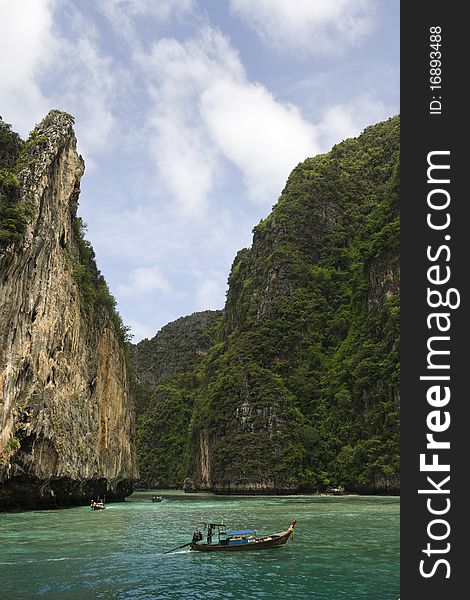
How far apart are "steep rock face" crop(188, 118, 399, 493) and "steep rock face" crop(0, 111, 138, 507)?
34405 mm

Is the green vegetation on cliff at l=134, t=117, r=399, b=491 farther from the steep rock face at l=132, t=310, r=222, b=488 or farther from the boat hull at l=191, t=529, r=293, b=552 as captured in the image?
the boat hull at l=191, t=529, r=293, b=552

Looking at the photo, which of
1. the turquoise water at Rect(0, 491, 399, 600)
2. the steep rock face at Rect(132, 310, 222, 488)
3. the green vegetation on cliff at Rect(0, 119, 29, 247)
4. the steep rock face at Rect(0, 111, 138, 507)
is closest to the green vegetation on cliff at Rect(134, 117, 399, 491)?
the steep rock face at Rect(132, 310, 222, 488)

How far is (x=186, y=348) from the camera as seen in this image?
6806 inches

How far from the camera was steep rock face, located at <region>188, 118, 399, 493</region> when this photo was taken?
285 ft

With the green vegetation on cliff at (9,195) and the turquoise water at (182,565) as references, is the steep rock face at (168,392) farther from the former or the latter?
the turquoise water at (182,565)

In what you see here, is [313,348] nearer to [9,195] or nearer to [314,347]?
[314,347]

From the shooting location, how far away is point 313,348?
108562 mm

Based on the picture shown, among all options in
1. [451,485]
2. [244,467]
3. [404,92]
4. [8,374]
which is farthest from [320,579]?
[244,467]

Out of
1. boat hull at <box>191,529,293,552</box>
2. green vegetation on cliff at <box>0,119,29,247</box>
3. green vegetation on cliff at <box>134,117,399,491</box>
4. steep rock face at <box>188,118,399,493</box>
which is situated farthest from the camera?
green vegetation on cliff at <box>134,117,399,491</box>

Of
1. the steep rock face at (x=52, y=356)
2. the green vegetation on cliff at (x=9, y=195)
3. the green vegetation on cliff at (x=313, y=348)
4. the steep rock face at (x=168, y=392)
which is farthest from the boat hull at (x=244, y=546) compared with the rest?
the steep rock face at (x=168, y=392)

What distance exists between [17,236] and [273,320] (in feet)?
264

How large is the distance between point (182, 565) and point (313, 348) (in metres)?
89.3

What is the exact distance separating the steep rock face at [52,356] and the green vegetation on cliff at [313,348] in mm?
34908

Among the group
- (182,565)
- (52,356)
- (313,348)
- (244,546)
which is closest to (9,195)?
(52,356)
